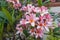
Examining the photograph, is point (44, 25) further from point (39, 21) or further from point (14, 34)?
point (14, 34)

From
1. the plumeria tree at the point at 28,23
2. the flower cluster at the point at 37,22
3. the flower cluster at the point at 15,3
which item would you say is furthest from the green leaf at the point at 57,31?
the flower cluster at the point at 15,3

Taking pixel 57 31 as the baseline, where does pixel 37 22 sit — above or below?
above

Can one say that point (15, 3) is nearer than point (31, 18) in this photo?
No

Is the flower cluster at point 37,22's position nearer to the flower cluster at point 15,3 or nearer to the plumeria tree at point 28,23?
the plumeria tree at point 28,23

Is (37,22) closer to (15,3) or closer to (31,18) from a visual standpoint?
(31,18)

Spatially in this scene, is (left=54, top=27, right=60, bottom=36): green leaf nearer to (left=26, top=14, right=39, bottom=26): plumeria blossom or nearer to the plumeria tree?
the plumeria tree

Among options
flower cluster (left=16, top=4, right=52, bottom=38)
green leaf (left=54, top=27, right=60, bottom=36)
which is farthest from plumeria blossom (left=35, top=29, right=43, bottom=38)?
green leaf (left=54, top=27, right=60, bottom=36)

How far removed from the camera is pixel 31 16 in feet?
3.18

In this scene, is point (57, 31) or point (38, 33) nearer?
point (38, 33)

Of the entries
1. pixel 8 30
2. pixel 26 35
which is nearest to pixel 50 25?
pixel 26 35

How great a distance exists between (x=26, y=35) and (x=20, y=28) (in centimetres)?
6

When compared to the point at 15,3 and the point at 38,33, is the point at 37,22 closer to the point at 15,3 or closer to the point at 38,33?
the point at 38,33

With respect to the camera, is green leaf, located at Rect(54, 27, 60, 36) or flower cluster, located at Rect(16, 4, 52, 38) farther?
green leaf, located at Rect(54, 27, 60, 36)

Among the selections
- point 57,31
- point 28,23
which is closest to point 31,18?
point 28,23
